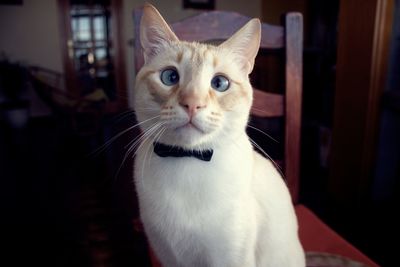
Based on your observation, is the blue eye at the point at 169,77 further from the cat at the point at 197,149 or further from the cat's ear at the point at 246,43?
the cat's ear at the point at 246,43

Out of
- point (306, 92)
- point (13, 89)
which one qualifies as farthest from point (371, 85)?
point (13, 89)

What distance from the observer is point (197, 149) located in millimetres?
607

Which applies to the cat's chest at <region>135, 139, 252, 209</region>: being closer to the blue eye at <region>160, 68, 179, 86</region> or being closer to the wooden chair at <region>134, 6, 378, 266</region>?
the blue eye at <region>160, 68, 179, 86</region>

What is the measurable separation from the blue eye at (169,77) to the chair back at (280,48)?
0.53 ft

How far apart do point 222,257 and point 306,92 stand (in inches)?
102

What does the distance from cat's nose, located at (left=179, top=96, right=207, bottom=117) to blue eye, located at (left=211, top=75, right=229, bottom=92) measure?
0.07 metres

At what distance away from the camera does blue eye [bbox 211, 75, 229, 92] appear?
23.9 inches

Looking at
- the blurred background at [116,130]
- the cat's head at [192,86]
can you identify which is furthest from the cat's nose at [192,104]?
the blurred background at [116,130]

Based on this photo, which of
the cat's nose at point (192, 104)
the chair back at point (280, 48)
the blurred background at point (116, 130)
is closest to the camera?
the cat's nose at point (192, 104)

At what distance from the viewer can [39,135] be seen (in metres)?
3.66

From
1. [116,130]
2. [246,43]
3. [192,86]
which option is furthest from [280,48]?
[116,130]

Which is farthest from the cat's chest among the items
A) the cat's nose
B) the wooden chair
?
the wooden chair

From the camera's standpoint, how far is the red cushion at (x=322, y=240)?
2.71ft

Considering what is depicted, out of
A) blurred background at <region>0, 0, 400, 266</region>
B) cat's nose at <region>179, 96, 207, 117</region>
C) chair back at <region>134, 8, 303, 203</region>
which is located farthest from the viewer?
blurred background at <region>0, 0, 400, 266</region>
